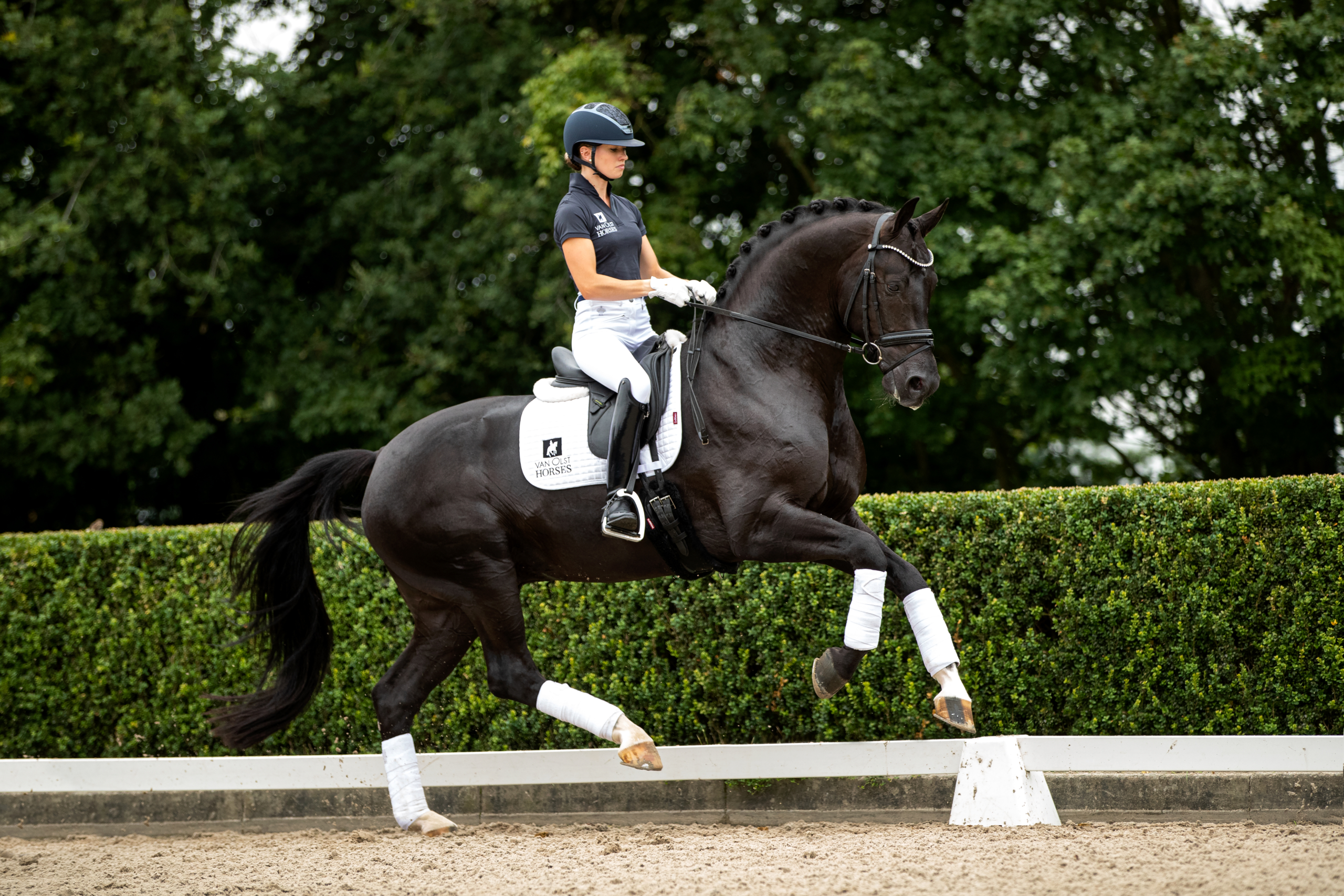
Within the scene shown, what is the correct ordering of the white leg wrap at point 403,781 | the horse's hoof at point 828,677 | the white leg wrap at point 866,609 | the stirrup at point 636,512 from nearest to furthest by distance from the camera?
the white leg wrap at point 866,609, the horse's hoof at point 828,677, the stirrup at point 636,512, the white leg wrap at point 403,781

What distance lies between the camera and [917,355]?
16.1 ft

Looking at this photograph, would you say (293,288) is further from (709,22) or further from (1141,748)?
(1141,748)

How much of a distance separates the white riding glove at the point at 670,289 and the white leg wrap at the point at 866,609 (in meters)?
1.43

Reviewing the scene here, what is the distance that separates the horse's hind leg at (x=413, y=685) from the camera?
19.1 feet

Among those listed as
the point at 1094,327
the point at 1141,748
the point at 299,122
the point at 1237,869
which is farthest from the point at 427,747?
the point at 299,122

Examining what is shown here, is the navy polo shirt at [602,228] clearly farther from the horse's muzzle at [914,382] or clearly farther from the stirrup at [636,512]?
the horse's muzzle at [914,382]

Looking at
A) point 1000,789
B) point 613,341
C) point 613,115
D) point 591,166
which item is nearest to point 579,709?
point 613,341

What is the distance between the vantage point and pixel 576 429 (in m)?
5.43

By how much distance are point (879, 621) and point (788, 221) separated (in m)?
1.88

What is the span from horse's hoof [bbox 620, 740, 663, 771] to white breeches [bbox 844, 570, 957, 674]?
97 cm

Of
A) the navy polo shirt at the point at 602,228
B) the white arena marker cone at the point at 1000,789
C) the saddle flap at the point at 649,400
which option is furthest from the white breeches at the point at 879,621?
the navy polo shirt at the point at 602,228

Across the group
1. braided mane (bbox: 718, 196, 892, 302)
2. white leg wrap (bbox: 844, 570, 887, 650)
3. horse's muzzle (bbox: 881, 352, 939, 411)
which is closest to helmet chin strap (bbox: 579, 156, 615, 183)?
braided mane (bbox: 718, 196, 892, 302)

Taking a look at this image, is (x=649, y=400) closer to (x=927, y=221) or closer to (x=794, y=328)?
(x=794, y=328)

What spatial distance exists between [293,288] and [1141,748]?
13.5 metres
